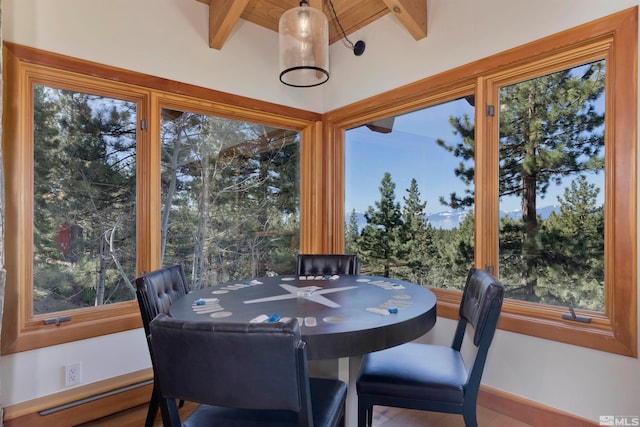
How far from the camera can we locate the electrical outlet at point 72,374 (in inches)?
86.7

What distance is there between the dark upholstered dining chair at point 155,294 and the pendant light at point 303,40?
1.38m

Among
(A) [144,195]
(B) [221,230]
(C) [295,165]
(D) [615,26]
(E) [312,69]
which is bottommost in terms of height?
(B) [221,230]

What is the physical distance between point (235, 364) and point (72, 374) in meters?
1.89

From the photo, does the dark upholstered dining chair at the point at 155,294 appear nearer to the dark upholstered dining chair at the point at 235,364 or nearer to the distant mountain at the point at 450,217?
the dark upholstered dining chair at the point at 235,364

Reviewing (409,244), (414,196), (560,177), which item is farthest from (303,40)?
(409,244)

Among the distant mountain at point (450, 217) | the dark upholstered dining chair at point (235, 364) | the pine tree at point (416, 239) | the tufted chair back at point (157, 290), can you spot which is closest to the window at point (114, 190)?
the tufted chair back at point (157, 290)

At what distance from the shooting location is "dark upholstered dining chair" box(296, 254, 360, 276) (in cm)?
278

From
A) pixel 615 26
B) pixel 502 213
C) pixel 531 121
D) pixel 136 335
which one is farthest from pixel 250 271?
pixel 615 26

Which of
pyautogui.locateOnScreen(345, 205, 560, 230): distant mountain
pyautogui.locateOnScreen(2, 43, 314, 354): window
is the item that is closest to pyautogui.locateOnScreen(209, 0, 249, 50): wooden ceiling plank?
pyautogui.locateOnScreen(2, 43, 314, 354): window

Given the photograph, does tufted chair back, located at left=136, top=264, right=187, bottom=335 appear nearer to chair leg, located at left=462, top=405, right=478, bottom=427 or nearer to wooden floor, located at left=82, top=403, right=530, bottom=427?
wooden floor, located at left=82, top=403, right=530, bottom=427

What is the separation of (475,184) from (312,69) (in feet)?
4.49

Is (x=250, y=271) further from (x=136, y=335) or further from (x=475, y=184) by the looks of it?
(x=475, y=184)

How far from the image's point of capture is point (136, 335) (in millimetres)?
Result: 2494

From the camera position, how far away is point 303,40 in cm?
201
